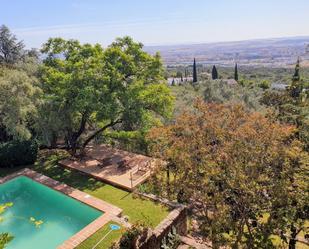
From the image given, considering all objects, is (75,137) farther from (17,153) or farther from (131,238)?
(131,238)

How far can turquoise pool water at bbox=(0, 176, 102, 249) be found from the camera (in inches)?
431

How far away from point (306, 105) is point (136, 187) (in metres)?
11.3

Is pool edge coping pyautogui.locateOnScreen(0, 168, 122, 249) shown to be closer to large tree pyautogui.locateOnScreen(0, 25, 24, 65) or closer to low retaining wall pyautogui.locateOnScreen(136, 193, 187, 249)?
low retaining wall pyautogui.locateOnScreen(136, 193, 187, 249)

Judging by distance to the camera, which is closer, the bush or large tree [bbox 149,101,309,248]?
large tree [bbox 149,101,309,248]

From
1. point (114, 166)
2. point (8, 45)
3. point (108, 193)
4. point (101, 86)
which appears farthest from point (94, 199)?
point (8, 45)

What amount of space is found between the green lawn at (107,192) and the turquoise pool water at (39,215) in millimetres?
1120

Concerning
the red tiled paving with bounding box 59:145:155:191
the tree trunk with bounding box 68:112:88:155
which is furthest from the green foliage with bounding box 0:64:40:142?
the red tiled paving with bounding box 59:145:155:191

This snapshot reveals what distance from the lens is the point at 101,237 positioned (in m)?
10.0

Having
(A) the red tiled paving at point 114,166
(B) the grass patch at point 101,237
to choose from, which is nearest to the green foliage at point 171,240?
(B) the grass patch at point 101,237

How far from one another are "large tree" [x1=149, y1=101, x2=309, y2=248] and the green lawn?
1.51 meters

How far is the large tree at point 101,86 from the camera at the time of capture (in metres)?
15.9

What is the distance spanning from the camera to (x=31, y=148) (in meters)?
17.0

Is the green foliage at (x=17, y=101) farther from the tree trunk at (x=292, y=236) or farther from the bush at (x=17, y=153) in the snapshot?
the tree trunk at (x=292, y=236)

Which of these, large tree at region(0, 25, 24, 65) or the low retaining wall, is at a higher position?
large tree at region(0, 25, 24, 65)
